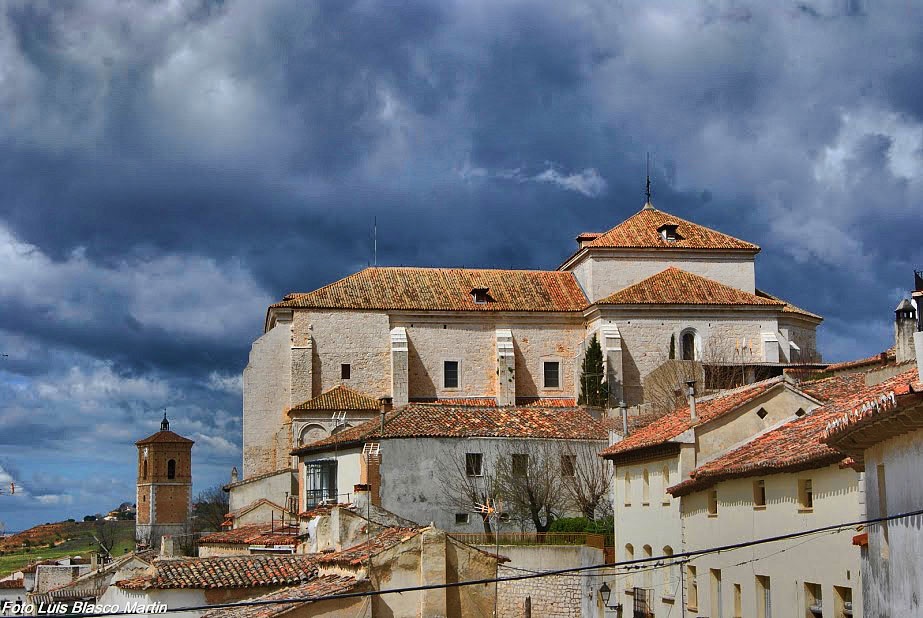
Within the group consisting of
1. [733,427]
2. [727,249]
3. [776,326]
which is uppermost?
[727,249]

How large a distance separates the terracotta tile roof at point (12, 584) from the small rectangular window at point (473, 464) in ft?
65.2

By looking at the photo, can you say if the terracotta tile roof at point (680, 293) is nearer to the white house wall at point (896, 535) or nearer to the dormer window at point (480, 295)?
the dormer window at point (480, 295)

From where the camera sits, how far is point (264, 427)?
187 ft

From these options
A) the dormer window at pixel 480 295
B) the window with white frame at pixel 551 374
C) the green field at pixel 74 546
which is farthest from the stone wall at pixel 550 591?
the green field at pixel 74 546

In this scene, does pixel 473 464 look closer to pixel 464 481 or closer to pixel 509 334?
pixel 464 481

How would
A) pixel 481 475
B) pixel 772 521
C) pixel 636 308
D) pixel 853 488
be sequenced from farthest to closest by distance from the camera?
pixel 636 308, pixel 481 475, pixel 772 521, pixel 853 488

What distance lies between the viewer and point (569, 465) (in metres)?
39.3

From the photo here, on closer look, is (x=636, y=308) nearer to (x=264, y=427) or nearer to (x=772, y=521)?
(x=264, y=427)

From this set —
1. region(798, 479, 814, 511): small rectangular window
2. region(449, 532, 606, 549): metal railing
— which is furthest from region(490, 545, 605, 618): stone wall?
region(798, 479, 814, 511): small rectangular window

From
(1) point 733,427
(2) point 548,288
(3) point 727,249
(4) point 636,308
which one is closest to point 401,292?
(2) point 548,288

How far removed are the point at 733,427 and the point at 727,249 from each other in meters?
34.4

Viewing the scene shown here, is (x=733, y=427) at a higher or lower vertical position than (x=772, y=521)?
higher

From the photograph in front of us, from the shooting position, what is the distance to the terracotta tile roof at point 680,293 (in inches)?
2238

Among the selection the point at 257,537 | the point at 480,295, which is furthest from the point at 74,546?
the point at 257,537
